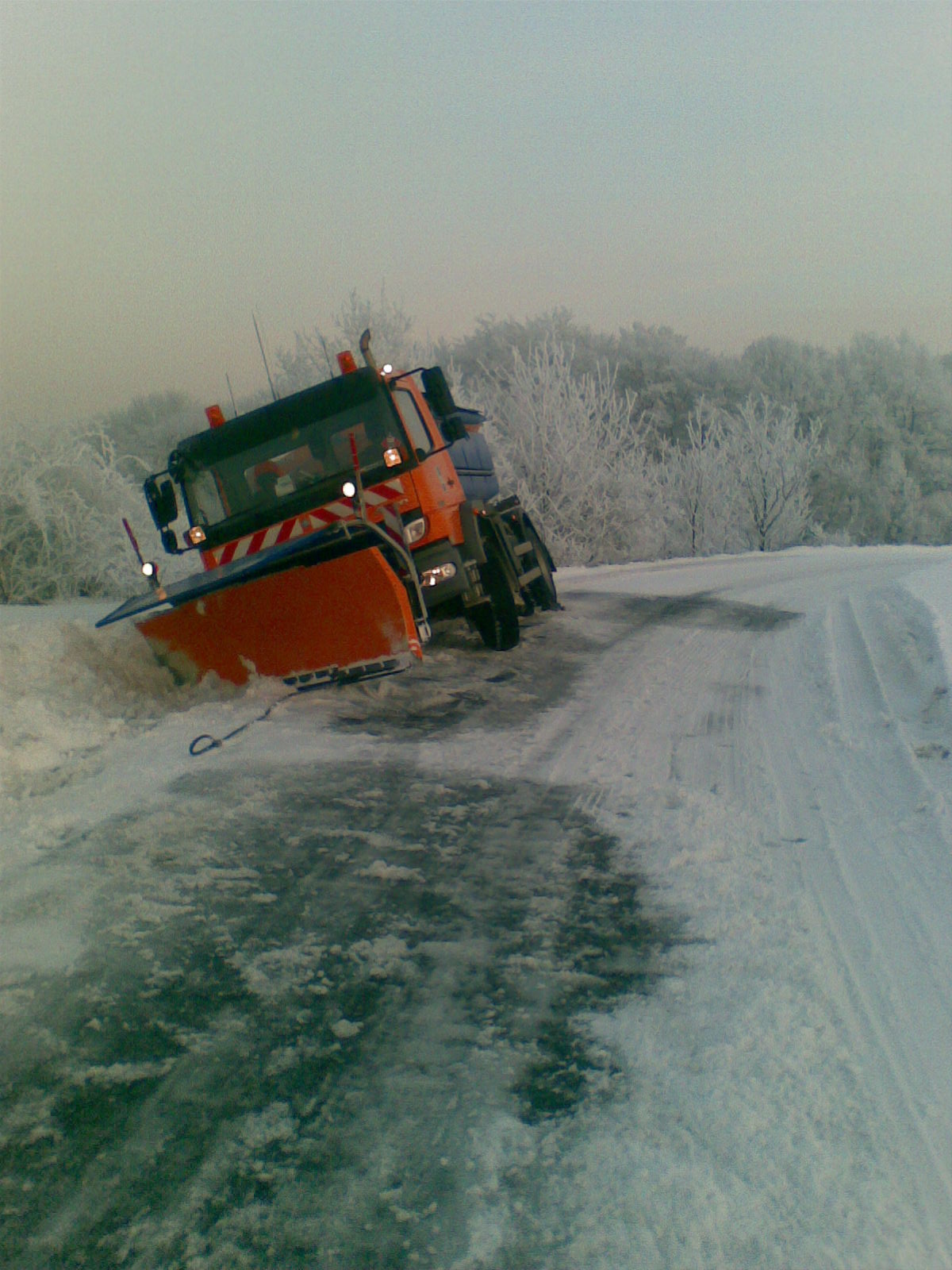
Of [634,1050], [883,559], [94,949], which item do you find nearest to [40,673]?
[94,949]

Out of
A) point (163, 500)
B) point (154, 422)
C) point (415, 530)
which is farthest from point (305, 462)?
point (154, 422)

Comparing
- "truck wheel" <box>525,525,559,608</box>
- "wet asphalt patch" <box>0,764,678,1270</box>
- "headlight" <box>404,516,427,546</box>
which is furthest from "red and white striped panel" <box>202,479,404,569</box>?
"truck wheel" <box>525,525,559,608</box>

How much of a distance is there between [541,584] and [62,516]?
12911 millimetres

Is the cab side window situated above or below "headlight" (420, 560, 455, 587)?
above

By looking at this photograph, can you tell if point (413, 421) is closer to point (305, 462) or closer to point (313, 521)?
point (305, 462)

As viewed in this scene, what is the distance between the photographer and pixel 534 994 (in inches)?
96.7

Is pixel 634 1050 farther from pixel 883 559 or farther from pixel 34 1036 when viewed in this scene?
pixel 883 559

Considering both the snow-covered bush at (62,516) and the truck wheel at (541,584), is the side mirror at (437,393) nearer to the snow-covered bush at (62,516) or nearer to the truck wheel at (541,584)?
the truck wheel at (541,584)

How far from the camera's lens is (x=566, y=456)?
78.8 feet

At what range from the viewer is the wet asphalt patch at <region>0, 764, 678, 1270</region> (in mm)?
1728

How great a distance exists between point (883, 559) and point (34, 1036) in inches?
626

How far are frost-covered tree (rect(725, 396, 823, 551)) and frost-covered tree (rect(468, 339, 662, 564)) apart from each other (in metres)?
7.12

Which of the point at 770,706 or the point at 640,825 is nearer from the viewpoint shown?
the point at 640,825

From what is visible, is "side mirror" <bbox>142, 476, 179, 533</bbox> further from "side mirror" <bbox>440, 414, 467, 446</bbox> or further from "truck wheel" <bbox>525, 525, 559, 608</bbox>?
"truck wheel" <bbox>525, 525, 559, 608</bbox>
